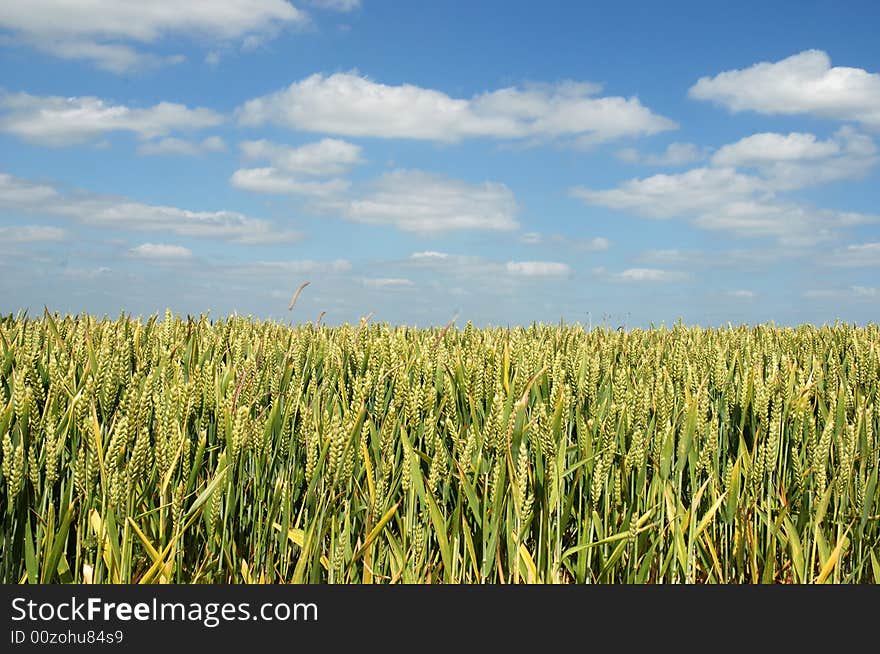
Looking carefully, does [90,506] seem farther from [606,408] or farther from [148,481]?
[606,408]

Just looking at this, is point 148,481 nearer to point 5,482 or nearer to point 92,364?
point 5,482

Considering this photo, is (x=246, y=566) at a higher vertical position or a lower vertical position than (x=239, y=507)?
lower

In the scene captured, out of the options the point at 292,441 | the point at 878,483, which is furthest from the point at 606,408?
the point at 292,441

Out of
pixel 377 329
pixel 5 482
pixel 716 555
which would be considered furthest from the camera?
pixel 377 329

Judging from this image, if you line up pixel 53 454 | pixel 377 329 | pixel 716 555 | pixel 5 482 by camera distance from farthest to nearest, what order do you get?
pixel 377 329 < pixel 716 555 < pixel 5 482 < pixel 53 454

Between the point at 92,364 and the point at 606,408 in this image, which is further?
the point at 92,364

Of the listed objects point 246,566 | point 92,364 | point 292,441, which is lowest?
point 246,566

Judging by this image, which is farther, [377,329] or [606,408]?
[377,329]

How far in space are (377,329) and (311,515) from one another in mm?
2433

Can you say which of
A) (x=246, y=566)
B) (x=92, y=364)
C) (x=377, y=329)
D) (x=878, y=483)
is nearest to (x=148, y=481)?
(x=246, y=566)

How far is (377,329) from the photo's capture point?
407cm

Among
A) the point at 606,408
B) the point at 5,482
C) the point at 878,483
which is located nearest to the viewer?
the point at 5,482

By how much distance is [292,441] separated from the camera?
5.87 feet

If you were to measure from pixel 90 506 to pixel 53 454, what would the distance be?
0.14 metres
